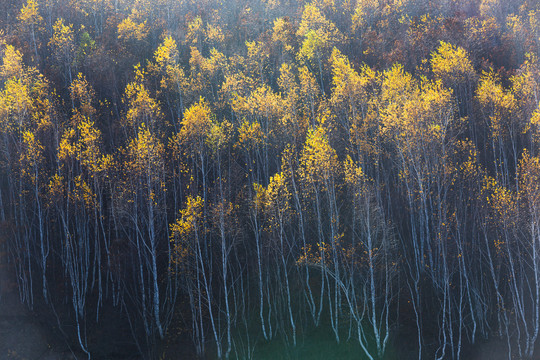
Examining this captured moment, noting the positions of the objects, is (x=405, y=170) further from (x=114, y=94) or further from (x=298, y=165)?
(x=114, y=94)

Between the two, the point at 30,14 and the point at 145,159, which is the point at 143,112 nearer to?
the point at 145,159

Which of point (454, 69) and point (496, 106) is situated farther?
point (454, 69)

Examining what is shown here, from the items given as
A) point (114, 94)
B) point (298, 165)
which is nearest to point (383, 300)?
point (298, 165)

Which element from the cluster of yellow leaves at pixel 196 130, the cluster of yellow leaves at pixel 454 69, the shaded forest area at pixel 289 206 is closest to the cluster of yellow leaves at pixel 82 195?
the shaded forest area at pixel 289 206

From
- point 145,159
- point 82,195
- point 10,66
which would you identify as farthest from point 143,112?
point 10,66

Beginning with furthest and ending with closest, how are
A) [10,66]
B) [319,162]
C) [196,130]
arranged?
[10,66]
[196,130]
[319,162]

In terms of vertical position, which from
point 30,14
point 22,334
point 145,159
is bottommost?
point 22,334

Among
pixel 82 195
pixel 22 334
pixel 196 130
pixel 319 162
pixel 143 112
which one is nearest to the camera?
pixel 22 334

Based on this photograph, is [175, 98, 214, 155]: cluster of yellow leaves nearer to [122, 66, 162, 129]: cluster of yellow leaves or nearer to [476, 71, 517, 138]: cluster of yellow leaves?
[122, 66, 162, 129]: cluster of yellow leaves
